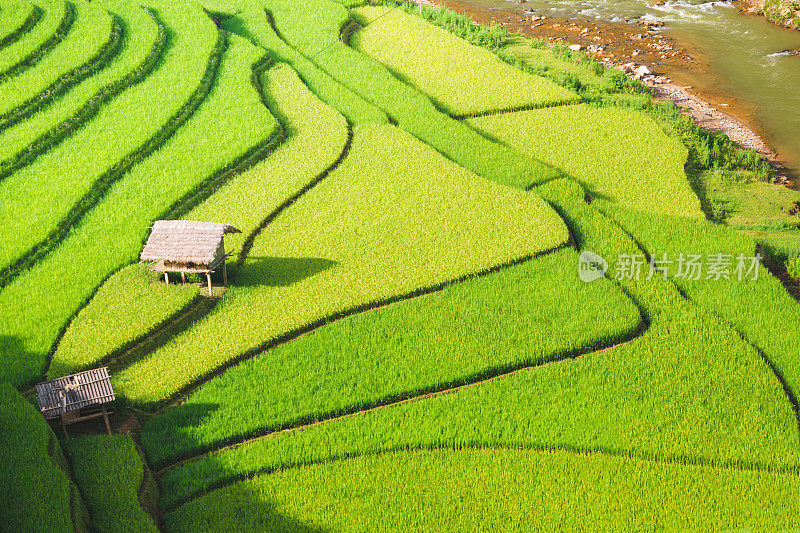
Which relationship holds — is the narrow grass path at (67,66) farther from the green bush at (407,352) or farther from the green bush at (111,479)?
the green bush at (111,479)

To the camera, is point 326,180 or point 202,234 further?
point 326,180

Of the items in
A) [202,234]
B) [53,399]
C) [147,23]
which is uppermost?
[147,23]

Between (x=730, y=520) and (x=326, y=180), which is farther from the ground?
(x=326, y=180)

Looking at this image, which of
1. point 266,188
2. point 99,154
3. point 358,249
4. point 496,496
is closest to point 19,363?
point 358,249

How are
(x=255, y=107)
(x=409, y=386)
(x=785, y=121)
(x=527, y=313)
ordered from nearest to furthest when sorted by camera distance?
(x=409, y=386), (x=527, y=313), (x=255, y=107), (x=785, y=121)

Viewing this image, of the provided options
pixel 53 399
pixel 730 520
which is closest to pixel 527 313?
pixel 730 520

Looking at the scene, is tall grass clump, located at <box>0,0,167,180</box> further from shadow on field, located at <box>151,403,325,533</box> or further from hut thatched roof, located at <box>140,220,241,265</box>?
shadow on field, located at <box>151,403,325,533</box>

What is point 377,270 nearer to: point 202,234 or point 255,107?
point 202,234
